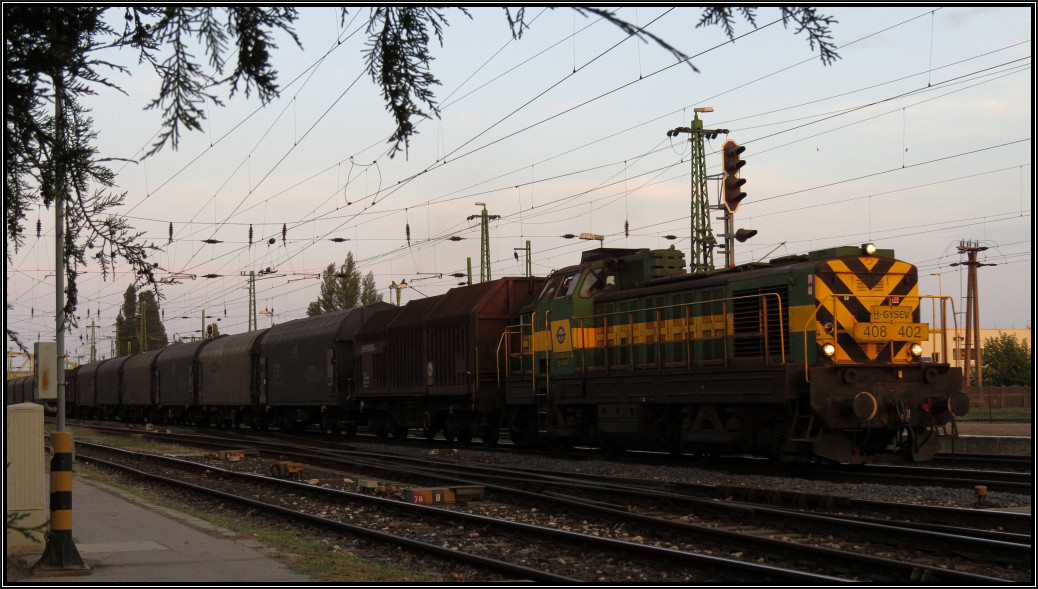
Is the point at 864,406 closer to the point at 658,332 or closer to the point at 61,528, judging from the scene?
the point at 658,332

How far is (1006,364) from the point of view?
226 ft

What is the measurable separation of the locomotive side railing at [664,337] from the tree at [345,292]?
2778 inches

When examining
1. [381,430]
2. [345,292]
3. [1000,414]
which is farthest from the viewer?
[345,292]

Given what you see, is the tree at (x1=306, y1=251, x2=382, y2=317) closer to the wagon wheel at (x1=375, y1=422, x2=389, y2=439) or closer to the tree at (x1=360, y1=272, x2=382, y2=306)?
the tree at (x1=360, y1=272, x2=382, y2=306)

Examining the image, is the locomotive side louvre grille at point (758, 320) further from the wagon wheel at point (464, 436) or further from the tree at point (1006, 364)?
the tree at point (1006, 364)

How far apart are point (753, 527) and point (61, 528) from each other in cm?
681

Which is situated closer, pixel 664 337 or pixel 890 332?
pixel 890 332

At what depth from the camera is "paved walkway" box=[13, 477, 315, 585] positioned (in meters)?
8.02

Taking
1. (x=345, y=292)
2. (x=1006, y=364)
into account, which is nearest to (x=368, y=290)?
(x=345, y=292)

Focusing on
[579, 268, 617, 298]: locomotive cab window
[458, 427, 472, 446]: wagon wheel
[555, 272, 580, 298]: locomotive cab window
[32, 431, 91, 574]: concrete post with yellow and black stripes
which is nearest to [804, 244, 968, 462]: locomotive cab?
[579, 268, 617, 298]: locomotive cab window

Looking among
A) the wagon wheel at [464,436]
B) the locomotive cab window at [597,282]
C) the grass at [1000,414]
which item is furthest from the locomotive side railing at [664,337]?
the grass at [1000,414]

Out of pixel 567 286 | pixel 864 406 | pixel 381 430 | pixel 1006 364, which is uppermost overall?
pixel 567 286

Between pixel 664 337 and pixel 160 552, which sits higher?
pixel 664 337

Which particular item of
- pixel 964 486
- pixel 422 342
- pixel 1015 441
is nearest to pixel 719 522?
pixel 964 486
